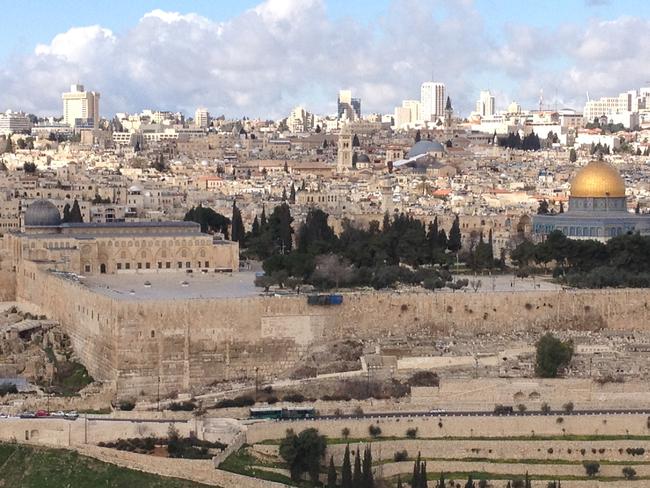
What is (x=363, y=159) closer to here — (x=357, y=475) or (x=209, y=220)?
(x=209, y=220)

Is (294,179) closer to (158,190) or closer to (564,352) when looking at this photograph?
(158,190)

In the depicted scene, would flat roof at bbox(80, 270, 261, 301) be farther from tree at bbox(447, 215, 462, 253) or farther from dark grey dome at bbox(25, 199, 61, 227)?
tree at bbox(447, 215, 462, 253)

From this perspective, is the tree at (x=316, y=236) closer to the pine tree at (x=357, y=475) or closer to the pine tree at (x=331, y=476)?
the pine tree at (x=331, y=476)

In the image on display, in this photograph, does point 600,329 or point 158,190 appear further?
point 158,190

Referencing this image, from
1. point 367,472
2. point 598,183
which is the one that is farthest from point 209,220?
point 367,472

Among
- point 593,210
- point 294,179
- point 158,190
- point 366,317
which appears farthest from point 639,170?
point 366,317

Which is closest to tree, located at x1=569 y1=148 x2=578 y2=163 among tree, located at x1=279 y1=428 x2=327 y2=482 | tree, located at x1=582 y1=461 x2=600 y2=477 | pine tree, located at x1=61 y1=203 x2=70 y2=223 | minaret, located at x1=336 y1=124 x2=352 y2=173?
minaret, located at x1=336 y1=124 x2=352 y2=173
